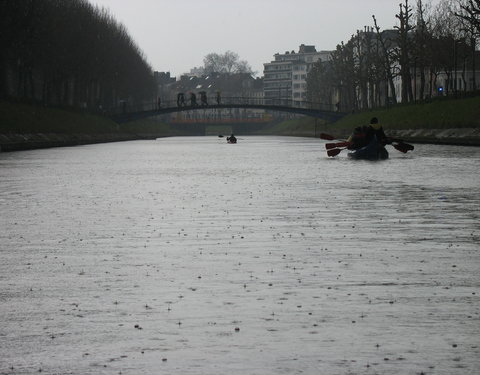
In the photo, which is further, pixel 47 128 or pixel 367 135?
pixel 47 128

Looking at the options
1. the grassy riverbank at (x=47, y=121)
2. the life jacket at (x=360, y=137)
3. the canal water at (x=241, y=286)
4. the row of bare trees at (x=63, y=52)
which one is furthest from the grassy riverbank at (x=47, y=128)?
the canal water at (x=241, y=286)

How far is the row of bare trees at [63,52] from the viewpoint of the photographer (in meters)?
89.2

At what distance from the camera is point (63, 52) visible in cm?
10581

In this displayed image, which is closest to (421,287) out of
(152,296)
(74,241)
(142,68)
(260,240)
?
(152,296)

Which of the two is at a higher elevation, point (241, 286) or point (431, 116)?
point (431, 116)

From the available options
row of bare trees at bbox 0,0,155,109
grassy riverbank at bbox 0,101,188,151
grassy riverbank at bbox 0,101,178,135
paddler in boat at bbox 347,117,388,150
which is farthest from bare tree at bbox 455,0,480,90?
row of bare trees at bbox 0,0,155,109

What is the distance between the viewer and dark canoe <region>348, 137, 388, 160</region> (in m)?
47.0

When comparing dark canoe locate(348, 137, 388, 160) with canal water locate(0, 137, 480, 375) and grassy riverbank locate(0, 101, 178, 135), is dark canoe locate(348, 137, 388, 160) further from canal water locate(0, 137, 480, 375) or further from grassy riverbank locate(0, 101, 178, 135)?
grassy riverbank locate(0, 101, 178, 135)

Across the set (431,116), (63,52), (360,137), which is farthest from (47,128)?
(360,137)

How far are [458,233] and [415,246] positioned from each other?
1934 millimetres

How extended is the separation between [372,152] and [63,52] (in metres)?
64.2

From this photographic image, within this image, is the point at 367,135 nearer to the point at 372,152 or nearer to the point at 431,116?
the point at 372,152

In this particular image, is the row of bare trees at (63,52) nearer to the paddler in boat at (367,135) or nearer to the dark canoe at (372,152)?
the paddler in boat at (367,135)


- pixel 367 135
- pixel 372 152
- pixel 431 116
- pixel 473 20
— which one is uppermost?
pixel 473 20
